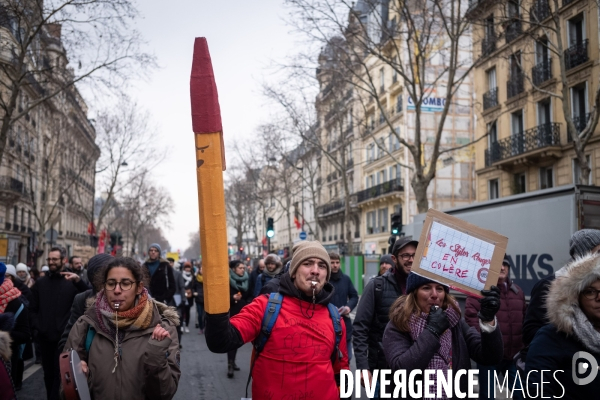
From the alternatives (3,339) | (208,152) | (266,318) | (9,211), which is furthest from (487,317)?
(9,211)

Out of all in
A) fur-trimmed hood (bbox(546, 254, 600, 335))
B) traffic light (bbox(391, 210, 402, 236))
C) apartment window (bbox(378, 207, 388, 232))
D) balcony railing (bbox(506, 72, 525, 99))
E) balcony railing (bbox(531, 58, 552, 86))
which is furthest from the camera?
apartment window (bbox(378, 207, 388, 232))

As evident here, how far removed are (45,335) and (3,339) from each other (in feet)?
11.7

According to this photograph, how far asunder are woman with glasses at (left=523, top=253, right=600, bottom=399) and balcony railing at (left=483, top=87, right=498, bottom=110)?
28.1 metres

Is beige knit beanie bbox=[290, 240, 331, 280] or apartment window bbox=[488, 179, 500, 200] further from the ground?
apartment window bbox=[488, 179, 500, 200]

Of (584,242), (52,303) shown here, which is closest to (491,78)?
(52,303)

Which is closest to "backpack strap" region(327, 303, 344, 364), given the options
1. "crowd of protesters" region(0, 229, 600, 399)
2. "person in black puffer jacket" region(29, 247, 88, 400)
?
"crowd of protesters" region(0, 229, 600, 399)

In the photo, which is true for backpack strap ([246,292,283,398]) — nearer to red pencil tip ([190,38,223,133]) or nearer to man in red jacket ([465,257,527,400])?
red pencil tip ([190,38,223,133])

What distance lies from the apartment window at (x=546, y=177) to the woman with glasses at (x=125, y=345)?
25.1 meters

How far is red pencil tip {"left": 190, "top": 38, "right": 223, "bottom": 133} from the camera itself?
2.80m

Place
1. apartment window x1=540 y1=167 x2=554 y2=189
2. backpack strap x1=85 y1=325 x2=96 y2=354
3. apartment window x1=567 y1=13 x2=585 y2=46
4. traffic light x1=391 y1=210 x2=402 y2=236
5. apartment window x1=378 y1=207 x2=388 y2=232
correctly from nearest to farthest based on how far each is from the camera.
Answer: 1. backpack strap x1=85 y1=325 x2=96 y2=354
2. traffic light x1=391 y1=210 x2=402 y2=236
3. apartment window x1=567 y1=13 x2=585 y2=46
4. apartment window x1=540 y1=167 x2=554 y2=189
5. apartment window x1=378 y1=207 x2=388 y2=232

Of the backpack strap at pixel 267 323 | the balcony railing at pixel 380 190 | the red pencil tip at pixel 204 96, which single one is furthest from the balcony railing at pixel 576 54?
the red pencil tip at pixel 204 96

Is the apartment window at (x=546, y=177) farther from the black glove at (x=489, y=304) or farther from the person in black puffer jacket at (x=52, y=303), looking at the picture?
the black glove at (x=489, y=304)

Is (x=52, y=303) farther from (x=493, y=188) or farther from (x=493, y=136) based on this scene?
(x=493, y=136)

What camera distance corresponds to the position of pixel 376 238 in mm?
46531
